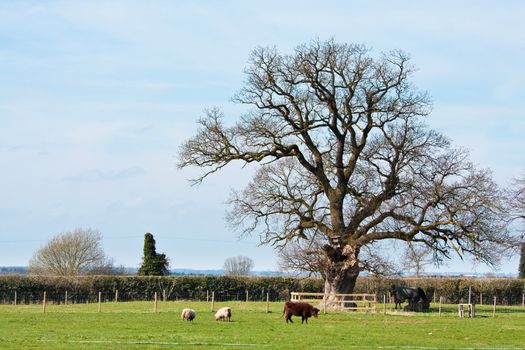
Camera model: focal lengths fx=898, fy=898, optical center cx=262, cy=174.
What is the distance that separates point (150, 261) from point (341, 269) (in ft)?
83.9

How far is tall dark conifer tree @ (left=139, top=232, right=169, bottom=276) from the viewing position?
70.4m

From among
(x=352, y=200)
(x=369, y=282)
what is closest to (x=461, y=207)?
(x=352, y=200)

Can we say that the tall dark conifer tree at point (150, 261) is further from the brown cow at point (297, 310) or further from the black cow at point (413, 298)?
the brown cow at point (297, 310)

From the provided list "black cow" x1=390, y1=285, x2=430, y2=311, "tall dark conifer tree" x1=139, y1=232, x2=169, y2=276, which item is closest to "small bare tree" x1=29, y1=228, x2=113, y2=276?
"tall dark conifer tree" x1=139, y1=232, x2=169, y2=276

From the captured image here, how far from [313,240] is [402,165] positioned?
6.50m

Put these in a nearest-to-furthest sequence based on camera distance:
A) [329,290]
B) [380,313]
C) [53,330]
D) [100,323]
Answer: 1. [53,330]
2. [100,323]
3. [380,313]
4. [329,290]

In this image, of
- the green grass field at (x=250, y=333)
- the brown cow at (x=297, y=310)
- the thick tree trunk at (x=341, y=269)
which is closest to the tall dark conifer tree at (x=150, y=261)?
the thick tree trunk at (x=341, y=269)

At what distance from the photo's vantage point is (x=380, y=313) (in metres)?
45.5

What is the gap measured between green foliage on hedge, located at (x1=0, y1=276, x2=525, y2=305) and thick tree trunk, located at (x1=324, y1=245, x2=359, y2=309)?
48.8ft

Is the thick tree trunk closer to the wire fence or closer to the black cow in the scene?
the black cow

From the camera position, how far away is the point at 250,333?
29.0 m

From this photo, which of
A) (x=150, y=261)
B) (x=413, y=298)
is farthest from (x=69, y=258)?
(x=413, y=298)

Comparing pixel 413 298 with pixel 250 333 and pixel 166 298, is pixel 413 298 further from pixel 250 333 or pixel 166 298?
pixel 250 333

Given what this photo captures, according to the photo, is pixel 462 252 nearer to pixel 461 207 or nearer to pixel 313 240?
pixel 461 207
